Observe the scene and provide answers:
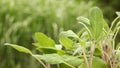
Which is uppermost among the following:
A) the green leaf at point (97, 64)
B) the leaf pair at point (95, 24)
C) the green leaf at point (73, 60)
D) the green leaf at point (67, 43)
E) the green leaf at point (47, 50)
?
the leaf pair at point (95, 24)

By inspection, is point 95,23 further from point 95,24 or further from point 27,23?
point 27,23

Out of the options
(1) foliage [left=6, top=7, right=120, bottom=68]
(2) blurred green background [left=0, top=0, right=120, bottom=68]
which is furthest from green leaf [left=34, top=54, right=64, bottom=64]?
(2) blurred green background [left=0, top=0, right=120, bottom=68]

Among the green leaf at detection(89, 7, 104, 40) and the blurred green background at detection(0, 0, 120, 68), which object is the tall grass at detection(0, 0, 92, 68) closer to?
the blurred green background at detection(0, 0, 120, 68)

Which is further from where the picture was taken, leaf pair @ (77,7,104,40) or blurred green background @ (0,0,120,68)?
blurred green background @ (0,0,120,68)

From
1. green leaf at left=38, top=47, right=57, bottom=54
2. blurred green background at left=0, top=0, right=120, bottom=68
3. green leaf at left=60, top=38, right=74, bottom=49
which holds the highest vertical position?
blurred green background at left=0, top=0, right=120, bottom=68

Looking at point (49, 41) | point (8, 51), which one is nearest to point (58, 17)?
point (8, 51)

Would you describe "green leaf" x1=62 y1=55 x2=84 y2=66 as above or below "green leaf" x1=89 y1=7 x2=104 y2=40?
below

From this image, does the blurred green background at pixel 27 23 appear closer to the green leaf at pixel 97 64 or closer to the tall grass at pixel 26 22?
the tall grass at pixel 26 22

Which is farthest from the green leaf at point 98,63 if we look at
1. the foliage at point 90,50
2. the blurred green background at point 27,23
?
the blurred green background at point 27,23
